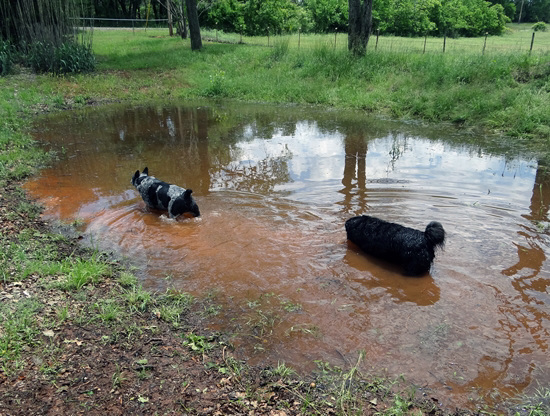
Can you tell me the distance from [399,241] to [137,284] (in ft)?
11.4

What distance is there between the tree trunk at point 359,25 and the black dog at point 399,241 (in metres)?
14.9

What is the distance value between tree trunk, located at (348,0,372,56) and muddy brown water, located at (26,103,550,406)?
26.5ft

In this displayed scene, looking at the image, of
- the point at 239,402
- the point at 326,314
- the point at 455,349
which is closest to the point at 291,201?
the point at 326,314

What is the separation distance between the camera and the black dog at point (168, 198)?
6820mm

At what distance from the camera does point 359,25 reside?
1884cm

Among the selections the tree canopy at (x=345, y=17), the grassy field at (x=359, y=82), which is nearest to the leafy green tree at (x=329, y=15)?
the tree canopy at (x=345, y=17)

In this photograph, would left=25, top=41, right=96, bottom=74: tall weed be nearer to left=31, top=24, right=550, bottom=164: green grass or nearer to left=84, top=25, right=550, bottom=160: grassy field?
left=31, top=24, right=550, bottom=164: green grass

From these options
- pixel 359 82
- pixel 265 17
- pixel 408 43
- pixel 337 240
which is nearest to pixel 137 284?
pixel 337 240

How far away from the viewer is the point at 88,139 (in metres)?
11.7

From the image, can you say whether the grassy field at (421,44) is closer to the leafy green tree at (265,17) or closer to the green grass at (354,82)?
the green grass at (354,82)

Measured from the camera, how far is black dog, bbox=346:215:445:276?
17.2ft

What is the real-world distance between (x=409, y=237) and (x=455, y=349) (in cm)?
163

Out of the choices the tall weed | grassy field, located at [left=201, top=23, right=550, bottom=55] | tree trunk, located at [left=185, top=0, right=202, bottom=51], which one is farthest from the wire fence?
tree trunk, located at [left=185, top=0, right=202, bottom=51]

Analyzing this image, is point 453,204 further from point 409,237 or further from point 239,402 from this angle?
point 239,402
